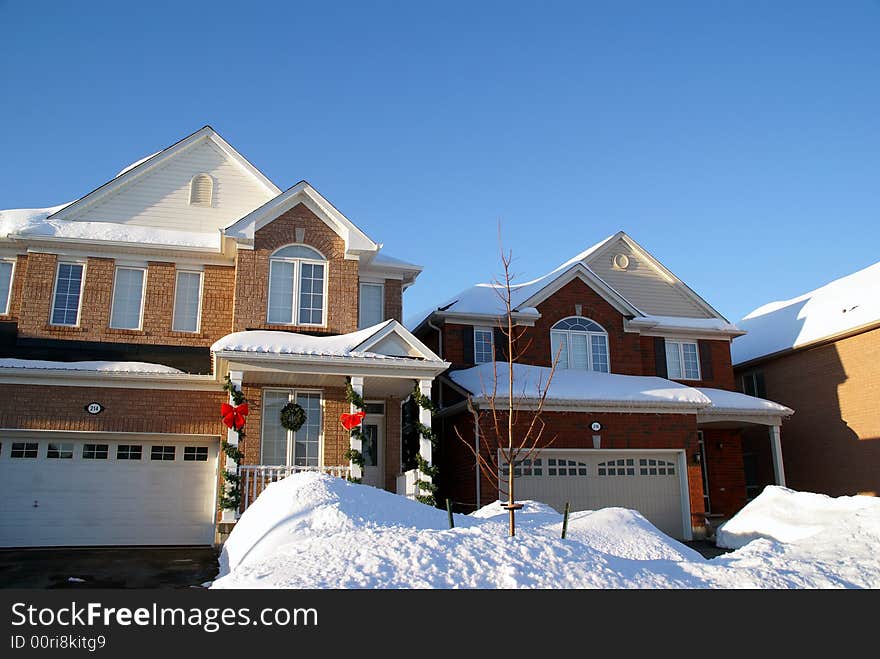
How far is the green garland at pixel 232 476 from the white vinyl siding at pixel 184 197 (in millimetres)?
5176

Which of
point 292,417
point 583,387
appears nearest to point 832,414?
point 583,387

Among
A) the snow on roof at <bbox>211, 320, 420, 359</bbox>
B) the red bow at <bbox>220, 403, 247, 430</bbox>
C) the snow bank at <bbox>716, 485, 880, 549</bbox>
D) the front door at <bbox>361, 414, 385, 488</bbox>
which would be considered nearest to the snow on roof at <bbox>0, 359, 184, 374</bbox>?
the snow on roof at <bbox>211, 320, 420, 359</bbox>

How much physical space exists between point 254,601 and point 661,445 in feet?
47.2

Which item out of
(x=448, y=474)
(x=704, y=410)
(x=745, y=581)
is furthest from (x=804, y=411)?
(x=745, y=581)

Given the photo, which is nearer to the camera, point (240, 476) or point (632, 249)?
point (240, 476)

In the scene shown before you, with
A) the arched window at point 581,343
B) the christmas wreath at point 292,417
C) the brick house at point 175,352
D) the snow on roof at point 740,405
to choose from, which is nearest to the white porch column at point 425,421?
the brick house at point 175,352

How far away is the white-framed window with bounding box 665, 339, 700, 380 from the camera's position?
22188 millimetres

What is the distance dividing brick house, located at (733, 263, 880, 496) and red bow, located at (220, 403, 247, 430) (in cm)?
1633

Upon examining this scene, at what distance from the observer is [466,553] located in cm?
723

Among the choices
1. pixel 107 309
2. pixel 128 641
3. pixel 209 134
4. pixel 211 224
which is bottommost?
pixel 128 641

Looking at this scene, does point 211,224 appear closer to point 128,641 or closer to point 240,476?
point 240,476

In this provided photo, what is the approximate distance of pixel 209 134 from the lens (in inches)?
738

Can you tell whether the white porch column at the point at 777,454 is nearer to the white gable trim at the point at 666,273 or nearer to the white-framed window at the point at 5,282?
the white gable trim at the point at 666,273

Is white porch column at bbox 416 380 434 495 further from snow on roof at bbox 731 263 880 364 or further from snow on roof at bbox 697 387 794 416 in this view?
snow on roof at bbox 731 263 880 364
